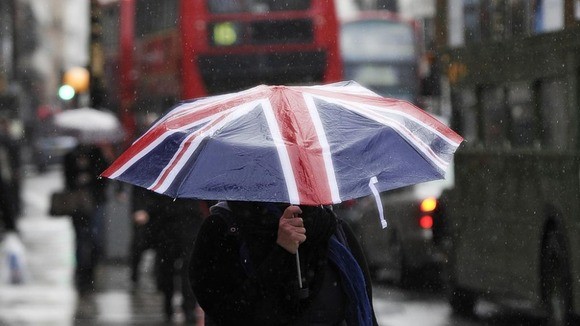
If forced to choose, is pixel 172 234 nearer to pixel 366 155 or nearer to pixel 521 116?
pixel 521 116

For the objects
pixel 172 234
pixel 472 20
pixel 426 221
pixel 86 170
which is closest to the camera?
pixel 172 234

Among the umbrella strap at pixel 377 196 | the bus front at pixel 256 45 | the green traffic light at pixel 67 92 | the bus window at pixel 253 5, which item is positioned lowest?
the green traffic light at pixel 67 92

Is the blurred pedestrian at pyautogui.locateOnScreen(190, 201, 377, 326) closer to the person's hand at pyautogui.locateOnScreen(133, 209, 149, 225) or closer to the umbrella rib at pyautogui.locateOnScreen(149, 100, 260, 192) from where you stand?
the umbrella rib at pyautogui.locateOnScreen(149, 100, 260, 192)

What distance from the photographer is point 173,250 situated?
12.7 m

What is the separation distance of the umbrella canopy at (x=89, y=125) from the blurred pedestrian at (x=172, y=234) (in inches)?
189

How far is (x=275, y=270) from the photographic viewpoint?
14.7ft

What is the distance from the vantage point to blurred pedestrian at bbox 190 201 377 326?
14.7 feet

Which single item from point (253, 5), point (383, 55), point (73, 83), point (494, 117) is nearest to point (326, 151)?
point (494, 117)

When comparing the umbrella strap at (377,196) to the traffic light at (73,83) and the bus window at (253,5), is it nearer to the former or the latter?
the bus window at (253,5)

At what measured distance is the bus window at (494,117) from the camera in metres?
11.9

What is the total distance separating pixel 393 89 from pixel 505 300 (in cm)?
1477

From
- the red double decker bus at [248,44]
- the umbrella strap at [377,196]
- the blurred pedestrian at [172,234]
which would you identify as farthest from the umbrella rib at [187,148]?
the red double decker bus at [248,44]

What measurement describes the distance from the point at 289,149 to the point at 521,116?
285 inches

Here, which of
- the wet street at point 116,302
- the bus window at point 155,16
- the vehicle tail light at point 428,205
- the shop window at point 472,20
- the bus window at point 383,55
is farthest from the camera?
the bus window at point 383,55
